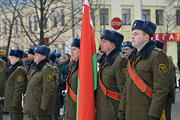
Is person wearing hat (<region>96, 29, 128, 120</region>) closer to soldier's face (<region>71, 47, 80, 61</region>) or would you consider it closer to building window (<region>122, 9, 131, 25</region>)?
soldier's face (<region>71, 47, 80, 61</region>)

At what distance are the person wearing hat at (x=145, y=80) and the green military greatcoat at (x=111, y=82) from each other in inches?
13.1

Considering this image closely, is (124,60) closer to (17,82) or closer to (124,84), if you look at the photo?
(124,84)

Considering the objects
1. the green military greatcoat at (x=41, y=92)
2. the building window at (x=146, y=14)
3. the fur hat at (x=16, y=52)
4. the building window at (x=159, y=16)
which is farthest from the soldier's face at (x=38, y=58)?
the building window at (x=159, y=16)

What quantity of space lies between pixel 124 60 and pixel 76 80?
1.02 metres

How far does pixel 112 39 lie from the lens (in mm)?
5102

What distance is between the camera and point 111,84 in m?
4.91

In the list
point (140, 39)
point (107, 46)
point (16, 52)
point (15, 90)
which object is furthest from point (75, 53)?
point (16, 52)

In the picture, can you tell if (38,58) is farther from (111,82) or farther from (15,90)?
(111,82)

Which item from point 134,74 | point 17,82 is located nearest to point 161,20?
point 17,82

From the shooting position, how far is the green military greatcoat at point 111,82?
485cm

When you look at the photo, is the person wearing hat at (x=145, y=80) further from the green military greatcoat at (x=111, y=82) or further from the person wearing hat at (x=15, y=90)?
the person wearing hat at (x=15, y=90)

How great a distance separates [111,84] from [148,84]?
823mm

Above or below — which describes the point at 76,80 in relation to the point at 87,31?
below

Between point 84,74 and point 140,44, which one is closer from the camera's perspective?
point 140,44
